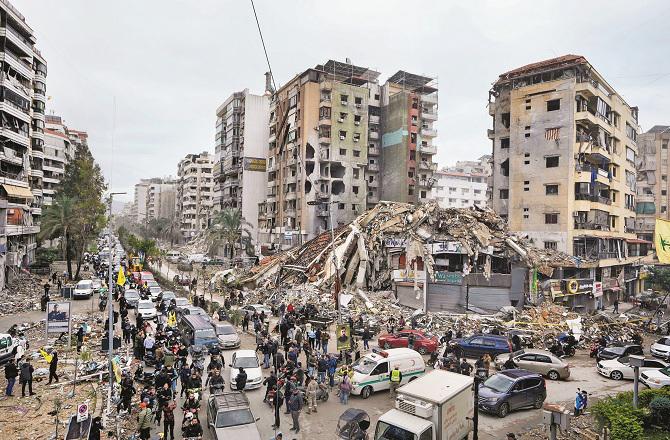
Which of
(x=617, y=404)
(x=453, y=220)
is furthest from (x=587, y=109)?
(x=617, y=404)

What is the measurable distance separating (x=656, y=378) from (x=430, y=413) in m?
12.7

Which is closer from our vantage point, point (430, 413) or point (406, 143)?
point (430, 413)

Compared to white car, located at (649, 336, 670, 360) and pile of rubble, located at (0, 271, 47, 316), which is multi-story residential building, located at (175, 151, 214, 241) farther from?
white car, located at (649, 336, 670, 360)

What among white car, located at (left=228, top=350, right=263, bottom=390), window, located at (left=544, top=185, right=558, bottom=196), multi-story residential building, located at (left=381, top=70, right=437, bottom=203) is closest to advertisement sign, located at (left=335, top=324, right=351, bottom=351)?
white car, located at (left=228, top=350, right=263, bottom=390)

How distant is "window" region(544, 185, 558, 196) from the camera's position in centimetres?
4491

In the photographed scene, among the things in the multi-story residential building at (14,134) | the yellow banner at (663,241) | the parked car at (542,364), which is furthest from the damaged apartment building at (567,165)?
the multi-story residential building at (14,134)

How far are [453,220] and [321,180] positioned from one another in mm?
25505

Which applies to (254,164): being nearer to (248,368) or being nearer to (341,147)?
(341,147)

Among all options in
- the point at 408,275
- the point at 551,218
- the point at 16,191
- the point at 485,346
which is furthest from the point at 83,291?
the point at 551,218

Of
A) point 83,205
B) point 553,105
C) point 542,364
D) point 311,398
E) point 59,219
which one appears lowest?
point 311,398

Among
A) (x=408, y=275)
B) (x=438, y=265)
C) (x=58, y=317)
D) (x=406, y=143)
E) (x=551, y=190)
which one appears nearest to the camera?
(x=58, y=317)

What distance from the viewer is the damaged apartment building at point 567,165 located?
144 ft

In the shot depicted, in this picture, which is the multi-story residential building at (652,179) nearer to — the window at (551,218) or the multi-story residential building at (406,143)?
the multi-story residential building at (406,143)

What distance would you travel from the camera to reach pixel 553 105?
149ft
